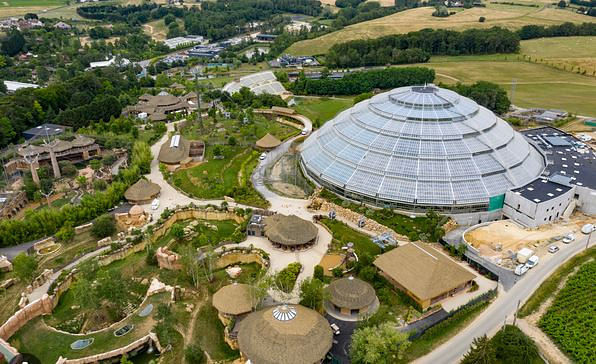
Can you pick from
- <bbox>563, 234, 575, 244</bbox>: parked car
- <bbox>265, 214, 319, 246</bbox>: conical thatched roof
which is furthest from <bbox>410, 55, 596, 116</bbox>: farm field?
<bbox>265, 214, 319, 246</bbox>: conical thatched roof

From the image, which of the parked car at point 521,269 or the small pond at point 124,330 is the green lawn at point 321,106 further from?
the small pond at point 124,330

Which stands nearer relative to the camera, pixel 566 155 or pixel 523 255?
pixel 523 255

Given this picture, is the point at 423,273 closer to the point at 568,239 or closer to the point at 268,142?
the point at 568,239

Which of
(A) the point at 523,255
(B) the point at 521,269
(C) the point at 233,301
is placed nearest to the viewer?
(C) the point at 233,301

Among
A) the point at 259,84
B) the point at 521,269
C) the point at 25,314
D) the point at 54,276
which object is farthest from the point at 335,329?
the point at 259,84

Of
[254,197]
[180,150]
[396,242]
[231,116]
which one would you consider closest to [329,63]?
[231,116]

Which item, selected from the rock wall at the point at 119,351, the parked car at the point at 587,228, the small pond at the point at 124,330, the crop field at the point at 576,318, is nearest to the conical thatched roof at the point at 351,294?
the crop field at the point at 576,318
